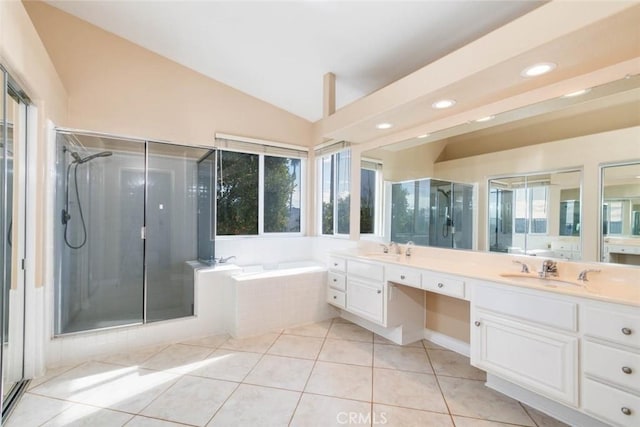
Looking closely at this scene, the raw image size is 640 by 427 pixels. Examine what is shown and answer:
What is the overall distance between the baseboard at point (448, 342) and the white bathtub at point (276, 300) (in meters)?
1.14

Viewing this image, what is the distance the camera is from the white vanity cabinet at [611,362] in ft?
4.63

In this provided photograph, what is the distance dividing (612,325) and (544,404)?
2.50ft

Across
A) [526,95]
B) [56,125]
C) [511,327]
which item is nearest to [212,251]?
[56,125]

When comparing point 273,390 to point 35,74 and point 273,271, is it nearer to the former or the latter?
point 273,271

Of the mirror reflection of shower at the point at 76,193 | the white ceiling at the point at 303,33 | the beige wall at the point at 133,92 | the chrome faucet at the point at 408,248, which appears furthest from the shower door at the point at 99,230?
the chrome faucet at the point at 408,248

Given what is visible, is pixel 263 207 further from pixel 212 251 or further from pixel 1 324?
pixel 1 324

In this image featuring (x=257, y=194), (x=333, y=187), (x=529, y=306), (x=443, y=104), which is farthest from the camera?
(x=333, y=187)

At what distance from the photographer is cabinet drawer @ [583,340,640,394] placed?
1415 mm

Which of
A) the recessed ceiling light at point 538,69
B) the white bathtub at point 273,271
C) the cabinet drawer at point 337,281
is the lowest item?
the cabinet drawer at point 337,281

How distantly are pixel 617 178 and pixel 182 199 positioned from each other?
3.86m

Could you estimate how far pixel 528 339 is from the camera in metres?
1.78

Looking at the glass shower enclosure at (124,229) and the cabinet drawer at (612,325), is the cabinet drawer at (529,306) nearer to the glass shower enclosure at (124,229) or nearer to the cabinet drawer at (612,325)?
the cabinet drawer at (612,325)

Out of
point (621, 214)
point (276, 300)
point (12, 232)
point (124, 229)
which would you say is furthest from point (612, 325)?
point (124, 229)

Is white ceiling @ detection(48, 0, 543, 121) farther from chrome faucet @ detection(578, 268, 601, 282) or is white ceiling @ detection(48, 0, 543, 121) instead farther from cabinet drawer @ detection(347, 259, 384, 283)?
cabinet drawer @ detection(347, 259, 384, 283)
